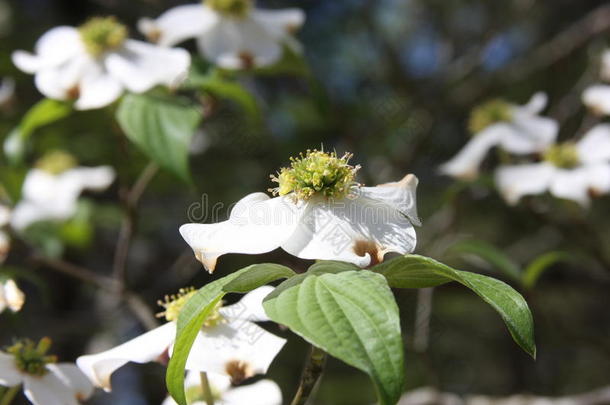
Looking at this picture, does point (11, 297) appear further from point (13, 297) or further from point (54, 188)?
point (54, 188)

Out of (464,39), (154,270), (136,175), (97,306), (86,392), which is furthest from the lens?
(464,39)

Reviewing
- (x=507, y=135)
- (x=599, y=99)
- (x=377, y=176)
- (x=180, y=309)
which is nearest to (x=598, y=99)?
(x=599, y=99)

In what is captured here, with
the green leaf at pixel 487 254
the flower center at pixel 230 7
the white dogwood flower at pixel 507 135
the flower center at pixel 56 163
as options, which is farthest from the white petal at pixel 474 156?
the flower center at pixel 56 163

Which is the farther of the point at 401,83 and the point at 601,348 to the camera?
the point at 401,83

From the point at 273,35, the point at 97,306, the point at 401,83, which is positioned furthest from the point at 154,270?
the point at 273,35

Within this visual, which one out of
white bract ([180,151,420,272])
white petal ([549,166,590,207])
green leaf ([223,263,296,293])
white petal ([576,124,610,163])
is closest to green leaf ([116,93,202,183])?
white bract ([180,151,420,272])

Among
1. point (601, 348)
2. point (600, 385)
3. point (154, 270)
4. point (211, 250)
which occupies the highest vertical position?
point (211, 250)

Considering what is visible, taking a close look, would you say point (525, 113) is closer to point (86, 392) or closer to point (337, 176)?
point (337, 176)

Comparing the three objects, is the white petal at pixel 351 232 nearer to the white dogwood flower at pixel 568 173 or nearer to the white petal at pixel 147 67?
the white petal at pixel 147 67
